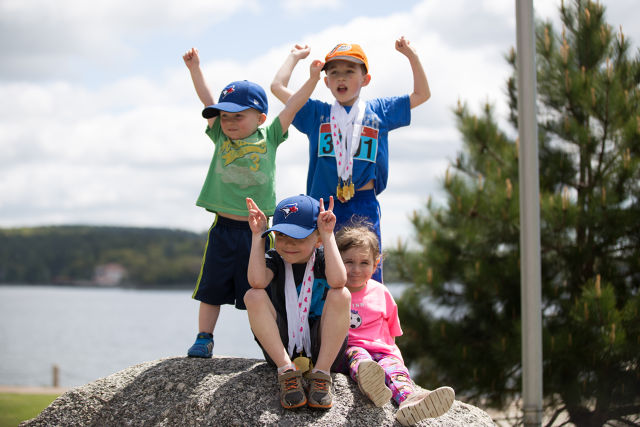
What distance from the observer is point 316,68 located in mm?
4043

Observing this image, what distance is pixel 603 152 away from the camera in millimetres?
8109

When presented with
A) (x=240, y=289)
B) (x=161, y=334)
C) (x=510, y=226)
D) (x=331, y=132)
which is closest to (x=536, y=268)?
(x=331, y=132)

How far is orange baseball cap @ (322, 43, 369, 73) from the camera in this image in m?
4.02

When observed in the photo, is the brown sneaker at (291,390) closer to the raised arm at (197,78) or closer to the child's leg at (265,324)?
the child's leg at (265,324)

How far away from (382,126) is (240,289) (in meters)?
1.34

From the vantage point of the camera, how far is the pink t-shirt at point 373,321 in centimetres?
368

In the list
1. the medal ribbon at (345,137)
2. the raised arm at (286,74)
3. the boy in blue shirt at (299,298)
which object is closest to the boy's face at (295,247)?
the boy in blue shirt at (299,298)

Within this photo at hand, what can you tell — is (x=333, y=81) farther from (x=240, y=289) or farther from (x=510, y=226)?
(x=510, y=226)

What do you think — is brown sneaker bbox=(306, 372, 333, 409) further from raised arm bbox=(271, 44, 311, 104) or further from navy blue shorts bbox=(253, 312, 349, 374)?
raised arm bbox=(271, 44, 311, 104)

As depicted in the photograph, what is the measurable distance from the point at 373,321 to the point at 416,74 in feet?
5.26

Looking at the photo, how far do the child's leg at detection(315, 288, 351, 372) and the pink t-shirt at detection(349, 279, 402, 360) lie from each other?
379 millimetres

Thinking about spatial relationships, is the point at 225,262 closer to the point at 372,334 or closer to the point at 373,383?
the point at 372,334

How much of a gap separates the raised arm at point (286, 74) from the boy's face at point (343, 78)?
0.29 m

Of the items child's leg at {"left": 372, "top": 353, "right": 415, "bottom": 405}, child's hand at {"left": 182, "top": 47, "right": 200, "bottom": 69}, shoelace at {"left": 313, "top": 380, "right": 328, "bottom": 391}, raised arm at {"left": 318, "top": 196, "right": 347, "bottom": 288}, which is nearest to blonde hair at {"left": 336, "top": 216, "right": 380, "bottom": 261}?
→ raised arm at {"left": 318, "top": 196, "right": 347, "bottom": 288}
